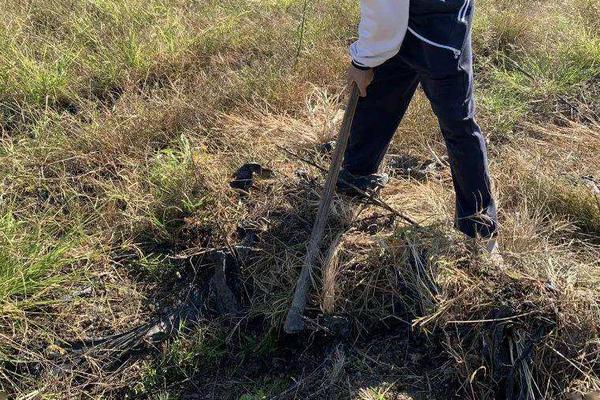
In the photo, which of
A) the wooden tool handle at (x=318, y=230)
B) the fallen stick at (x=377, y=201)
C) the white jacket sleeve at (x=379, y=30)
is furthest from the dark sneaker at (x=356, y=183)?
the white jacket sleeve at (x=379, y=30)

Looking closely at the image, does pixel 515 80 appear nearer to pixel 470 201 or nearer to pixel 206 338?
pixel 470 201

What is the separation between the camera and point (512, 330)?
196cm

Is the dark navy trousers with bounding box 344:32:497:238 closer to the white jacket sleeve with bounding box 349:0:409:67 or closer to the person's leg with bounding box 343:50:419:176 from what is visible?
the person's leg with bounding box 343:50:419:176

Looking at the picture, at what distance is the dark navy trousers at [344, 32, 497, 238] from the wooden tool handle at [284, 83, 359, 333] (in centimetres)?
22

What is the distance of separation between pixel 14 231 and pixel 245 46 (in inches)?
73.0

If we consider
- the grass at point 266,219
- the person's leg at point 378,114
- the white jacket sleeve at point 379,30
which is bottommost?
the grass at point 266,219

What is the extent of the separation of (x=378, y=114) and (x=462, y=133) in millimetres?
418

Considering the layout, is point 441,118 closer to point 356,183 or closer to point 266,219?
point 356,183

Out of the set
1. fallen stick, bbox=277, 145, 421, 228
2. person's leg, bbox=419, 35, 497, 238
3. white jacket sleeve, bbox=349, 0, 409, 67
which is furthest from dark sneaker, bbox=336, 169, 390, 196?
white jacket sleeve, bbox=349, 0, 409, 67

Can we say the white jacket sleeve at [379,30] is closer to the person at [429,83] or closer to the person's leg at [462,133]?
the person at [429,83]

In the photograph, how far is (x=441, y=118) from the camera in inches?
80.4

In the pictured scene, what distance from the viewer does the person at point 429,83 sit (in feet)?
5.95

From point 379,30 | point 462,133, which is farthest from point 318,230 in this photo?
point 379,30

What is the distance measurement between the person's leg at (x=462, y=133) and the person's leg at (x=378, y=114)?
169mm
